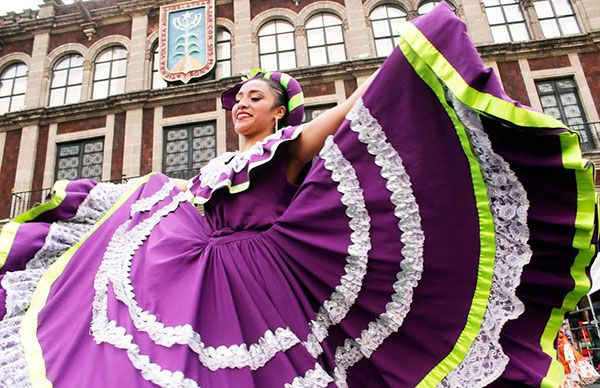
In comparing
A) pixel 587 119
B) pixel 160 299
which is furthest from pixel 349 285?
pixel 587 119

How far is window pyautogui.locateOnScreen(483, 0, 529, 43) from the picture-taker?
13.8 m

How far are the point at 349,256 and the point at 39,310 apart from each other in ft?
3.68

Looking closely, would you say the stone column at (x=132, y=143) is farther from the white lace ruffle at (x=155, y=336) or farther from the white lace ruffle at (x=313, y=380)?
the white lace ruffle at (x=313, y=380)

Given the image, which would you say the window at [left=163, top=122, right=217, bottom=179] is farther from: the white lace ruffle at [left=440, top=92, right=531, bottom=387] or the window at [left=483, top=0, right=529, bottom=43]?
the white lace ruffle at [left=440, top=92, right=531, bottom=387]

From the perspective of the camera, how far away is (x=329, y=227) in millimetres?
1590

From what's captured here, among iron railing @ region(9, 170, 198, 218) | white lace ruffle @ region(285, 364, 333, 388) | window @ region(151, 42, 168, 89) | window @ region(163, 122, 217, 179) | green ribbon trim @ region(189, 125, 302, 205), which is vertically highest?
window @ region(151, 42, 168, 89)

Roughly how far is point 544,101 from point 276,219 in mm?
13853

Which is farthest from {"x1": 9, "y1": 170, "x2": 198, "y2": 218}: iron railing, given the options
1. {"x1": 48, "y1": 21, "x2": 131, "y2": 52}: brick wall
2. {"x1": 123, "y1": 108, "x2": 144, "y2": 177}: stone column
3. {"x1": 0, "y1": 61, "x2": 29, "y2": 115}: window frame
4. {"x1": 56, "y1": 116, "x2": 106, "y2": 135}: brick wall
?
{"x1": 48, "y1": 21, "x2": 131, "y2": 52}: brick wall

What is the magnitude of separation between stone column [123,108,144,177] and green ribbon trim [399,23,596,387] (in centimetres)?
1290

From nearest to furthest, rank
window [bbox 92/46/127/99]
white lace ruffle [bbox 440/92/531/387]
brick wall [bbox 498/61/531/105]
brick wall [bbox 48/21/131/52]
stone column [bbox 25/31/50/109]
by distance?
1. white lace ruffle [bbox 440/92/531/387]
2. brick wall [bbox 498/61/531/105]
3. stone column [bbox 25/31/50/109]
4. window [bbox 92/46/127/99]
5. brick wall [bbox 48/21/131/52]

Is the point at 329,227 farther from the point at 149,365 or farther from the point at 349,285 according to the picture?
the point at 149,365

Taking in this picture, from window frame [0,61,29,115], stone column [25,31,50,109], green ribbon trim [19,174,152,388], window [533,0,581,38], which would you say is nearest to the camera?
green ribbon trim [19,174,152,388]

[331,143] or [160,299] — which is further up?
[331,143]

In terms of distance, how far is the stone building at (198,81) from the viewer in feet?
42.9
